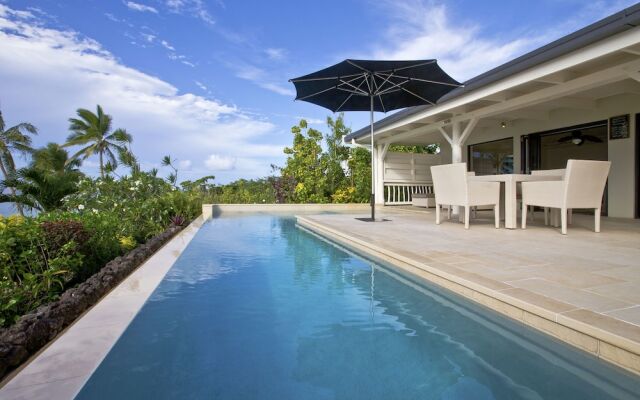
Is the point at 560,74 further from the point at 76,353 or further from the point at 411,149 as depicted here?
the point at 411,149

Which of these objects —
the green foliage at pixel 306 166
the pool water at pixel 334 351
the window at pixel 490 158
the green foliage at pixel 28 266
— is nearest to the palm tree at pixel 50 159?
the green foliage at pixel 306 166

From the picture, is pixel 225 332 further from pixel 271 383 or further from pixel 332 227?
pixel 332 227

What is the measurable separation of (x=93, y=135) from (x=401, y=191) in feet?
74.3

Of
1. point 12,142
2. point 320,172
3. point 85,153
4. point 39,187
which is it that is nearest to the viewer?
point 39,187

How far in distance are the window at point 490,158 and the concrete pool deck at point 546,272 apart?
250 inches

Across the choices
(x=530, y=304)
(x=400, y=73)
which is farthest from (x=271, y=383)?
(x=400, y=73)

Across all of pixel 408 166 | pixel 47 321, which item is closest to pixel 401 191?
pixel 408 166

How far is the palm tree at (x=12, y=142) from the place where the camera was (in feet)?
66.2

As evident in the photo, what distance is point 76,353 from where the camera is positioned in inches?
65.0

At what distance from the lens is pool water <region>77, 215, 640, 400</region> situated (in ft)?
4.94

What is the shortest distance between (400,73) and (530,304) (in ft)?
17.0

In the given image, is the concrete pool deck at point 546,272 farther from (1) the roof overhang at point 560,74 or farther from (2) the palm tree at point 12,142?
(2) the palm tree at point 12,142

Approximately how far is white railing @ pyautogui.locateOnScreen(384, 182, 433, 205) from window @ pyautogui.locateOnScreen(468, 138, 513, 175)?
165 cm

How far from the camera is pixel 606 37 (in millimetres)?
3986
